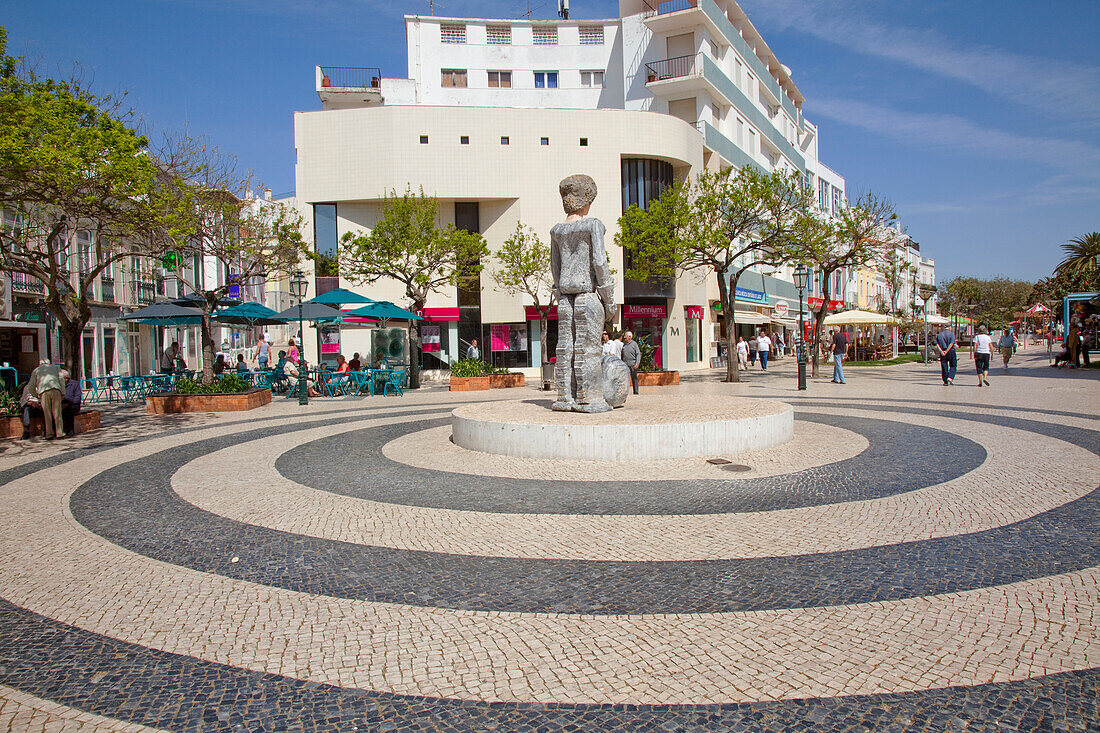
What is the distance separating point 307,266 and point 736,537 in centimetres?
2974

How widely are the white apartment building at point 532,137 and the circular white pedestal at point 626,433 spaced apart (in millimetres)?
20353

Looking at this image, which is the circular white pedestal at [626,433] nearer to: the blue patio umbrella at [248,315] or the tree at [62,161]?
the tree at [62,161]

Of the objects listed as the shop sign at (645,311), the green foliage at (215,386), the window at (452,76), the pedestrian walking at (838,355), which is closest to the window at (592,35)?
the window at (452,76)

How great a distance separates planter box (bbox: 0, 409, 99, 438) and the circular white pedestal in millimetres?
7673

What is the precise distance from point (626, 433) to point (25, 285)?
2763 centimetres

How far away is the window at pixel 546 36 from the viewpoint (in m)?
39.9

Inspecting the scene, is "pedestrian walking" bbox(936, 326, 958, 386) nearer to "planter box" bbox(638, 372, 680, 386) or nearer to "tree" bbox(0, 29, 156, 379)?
"planter box" bbox(638, 372, 680, 386)

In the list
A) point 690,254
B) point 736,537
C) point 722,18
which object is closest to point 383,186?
point 690,254

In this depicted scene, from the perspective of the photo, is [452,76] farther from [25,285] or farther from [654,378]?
[654,378]

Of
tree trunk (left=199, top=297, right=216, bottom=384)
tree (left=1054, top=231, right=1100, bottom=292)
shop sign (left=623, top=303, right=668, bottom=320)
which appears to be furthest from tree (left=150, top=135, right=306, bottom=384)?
tree (left=1054, top=231, right=1100, bottom=292)

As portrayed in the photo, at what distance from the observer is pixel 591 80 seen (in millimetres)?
40188

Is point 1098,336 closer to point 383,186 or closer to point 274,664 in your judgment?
point 383,186

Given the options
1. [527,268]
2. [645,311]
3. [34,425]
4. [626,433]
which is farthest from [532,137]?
[626,433]

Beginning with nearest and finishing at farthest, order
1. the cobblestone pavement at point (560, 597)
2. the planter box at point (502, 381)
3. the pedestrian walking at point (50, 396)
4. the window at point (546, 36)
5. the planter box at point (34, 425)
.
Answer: the cobblestone pavement at point (560, 597) → the pedestrian walking at point (50, 396) → the planter box at point (34, 425) → the planter box at point (502, 381) → the window at point (546, 36)
